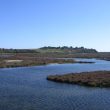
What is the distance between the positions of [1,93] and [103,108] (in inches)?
539

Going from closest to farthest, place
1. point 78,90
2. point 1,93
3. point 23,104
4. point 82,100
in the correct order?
point 23,104, point 82,100, point 1,93, point 78,90

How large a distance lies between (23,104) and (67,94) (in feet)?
24.8

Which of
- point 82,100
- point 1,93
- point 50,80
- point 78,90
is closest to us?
point 82,100

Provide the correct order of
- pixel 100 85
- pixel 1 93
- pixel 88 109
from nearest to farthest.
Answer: pixel 88 109 < pixel 1 93 < pixel 100 85

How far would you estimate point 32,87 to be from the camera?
135 feet

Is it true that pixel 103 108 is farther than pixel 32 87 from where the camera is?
No

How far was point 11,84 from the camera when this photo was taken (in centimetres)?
4341

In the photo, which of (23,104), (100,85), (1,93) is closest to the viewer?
(23,104)

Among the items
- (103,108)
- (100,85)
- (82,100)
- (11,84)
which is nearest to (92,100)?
(82,100)

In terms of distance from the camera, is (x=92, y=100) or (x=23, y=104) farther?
Result: (x=92, y=100)

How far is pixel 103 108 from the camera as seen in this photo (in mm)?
28859

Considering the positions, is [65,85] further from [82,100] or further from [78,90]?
[82,100]

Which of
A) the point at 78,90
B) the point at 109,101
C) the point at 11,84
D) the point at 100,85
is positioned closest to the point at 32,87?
the point at 11,84

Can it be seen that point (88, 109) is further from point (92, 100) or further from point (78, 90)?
point (78, 90)
